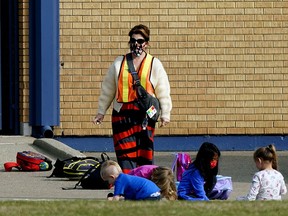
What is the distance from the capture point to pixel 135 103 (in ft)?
41.2

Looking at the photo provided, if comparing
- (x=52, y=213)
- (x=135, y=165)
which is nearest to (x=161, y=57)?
(x=135, y=165)

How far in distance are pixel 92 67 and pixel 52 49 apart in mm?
Result: 654

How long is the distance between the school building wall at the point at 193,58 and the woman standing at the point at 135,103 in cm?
615

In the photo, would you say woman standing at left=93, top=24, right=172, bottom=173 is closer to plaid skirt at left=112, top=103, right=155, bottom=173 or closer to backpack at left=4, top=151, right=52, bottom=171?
plaid skirt at left=112, top=103, right=155, bottom=173

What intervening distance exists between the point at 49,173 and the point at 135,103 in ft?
10.5

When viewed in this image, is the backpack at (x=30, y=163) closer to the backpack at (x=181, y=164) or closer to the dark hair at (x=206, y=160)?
the backpack at (x=181, y=164)

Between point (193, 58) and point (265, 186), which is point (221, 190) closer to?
point (265, 186)

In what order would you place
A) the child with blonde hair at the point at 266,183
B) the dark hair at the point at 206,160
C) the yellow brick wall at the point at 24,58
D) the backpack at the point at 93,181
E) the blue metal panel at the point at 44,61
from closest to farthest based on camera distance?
the child with blonde hair at the point at 266,183
the dark hair at the point at 206,160
the backpack at the point at 93,181
the blue metal panel at the point at 44,61
the yellow brick wall at the point at 24,58

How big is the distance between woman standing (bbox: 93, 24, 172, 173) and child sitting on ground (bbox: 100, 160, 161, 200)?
62.0 inches

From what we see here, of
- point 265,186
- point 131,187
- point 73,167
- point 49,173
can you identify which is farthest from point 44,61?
point 131,187

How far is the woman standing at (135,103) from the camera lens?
495 inches

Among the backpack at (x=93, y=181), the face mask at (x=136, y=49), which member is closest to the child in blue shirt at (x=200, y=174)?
the face mask at (x=136, y=49)

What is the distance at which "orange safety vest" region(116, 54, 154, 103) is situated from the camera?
12.5m

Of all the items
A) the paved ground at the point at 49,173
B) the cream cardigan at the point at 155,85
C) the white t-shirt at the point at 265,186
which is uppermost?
the cream cardigan at the point at 155,85
